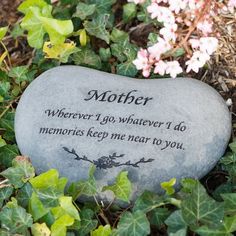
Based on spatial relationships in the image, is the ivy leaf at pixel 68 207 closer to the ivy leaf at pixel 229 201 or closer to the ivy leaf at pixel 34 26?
the ivy leaf at pixel 229 201

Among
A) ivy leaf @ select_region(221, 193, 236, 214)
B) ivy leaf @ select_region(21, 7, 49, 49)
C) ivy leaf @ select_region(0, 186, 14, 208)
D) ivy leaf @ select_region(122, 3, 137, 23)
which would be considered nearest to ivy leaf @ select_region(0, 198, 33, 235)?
ivy leaf @ select_region(0, 186, 14, 208)

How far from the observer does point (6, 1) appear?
7.80 feet

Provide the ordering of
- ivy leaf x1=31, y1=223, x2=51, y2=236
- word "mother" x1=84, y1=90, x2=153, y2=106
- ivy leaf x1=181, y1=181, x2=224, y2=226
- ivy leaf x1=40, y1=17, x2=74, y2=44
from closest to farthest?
ivy leaf x1=181, y1=181, x2=224, y2=226, ivy leaf x1=31, y1=223, x2=51, y2=236, word "mother" x1=84, y1=90, x2=153, y2=106, ivy leaf x1=40, y1=17, x2=74, y2=44

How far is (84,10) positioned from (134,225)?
0.87 m

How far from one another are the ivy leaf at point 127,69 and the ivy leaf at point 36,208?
1.92 ft

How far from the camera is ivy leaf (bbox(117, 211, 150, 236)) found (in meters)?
1.52

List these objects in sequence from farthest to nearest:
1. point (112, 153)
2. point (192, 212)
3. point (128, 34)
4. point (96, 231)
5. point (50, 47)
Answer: point (128, 34), point (50, 47), point (112, 153), point (96, 231), point (192, 212)

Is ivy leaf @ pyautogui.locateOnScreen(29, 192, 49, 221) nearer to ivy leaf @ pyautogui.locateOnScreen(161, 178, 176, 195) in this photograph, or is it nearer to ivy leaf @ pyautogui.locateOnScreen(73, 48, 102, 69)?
ivy leaf @ pyautogui.locateOnScreen(161, 178, 176, 195)

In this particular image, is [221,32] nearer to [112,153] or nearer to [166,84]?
[166,84]

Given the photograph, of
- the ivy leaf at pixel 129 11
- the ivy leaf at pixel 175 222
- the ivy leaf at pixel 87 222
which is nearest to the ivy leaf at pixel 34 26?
the ivy leaf at pixel 129 11

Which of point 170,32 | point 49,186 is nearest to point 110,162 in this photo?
point 49,186

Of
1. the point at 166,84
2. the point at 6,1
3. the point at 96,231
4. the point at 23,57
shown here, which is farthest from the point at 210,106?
the point at 6,1

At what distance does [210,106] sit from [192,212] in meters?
0.41

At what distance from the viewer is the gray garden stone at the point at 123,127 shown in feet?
5.52
